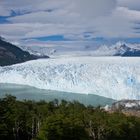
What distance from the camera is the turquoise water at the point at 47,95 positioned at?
57.0 meters

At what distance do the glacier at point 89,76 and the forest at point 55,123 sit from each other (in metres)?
25.6

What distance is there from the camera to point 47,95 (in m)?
59.8

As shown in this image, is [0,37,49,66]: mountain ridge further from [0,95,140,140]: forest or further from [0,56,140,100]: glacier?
Result: [0,95,140,140]: forest

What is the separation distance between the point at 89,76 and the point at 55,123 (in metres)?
35.1

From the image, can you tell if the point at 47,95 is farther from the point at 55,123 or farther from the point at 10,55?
the point at 10,55

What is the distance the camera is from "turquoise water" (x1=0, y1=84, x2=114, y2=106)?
187 ft

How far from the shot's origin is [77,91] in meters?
58.7

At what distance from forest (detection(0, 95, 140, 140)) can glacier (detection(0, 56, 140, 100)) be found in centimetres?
2561

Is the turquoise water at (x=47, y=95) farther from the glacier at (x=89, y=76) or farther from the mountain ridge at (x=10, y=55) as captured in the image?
the mountain ridge at (x=10, y=55)

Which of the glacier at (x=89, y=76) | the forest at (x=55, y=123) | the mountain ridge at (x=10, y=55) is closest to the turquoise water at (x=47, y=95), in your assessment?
the glacier at (x=89, y=76)

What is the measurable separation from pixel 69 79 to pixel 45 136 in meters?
36.0

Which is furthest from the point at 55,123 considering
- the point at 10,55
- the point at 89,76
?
the point at 10,55

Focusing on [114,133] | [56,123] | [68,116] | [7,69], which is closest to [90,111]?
[114,133]

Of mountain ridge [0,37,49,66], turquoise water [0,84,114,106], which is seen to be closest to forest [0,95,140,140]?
turquoise water [0,84,114,106]
